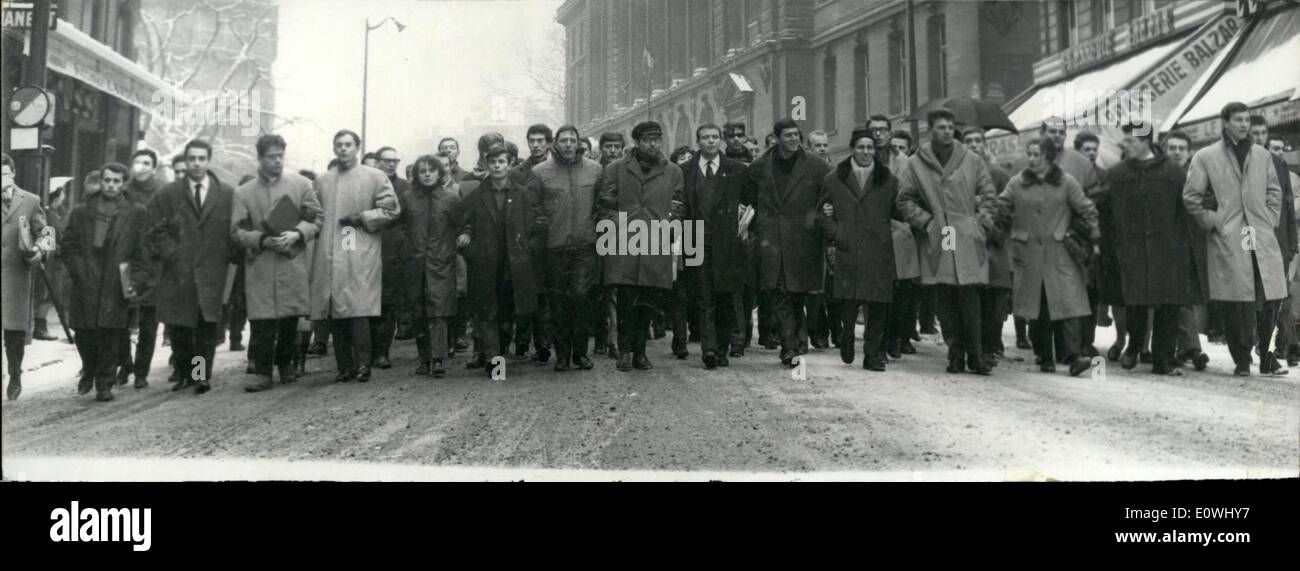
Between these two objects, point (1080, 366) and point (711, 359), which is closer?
point (1080, 366)

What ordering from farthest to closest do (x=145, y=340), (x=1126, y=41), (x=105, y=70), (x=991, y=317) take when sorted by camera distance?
(x=1126, y=41) < (x=991, y=317) < (x=145, y=340) < (x=105, y=70)

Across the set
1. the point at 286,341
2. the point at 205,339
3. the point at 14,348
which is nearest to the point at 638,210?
the point at 286,341

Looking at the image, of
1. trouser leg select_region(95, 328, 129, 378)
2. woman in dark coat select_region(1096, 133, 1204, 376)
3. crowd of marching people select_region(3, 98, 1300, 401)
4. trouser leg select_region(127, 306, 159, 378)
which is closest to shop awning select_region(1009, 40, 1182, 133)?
crowd of marching people select_region(3, 98, 1300, 401)

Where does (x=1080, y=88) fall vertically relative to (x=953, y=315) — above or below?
above

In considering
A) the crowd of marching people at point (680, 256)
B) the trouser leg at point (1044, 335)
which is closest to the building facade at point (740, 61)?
the crowd of marching people at point (680, 256)

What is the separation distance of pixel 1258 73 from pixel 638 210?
11.2 feet

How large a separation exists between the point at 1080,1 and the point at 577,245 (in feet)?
21.2

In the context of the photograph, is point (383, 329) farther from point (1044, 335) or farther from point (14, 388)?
point (1044, 335)

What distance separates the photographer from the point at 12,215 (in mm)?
4418

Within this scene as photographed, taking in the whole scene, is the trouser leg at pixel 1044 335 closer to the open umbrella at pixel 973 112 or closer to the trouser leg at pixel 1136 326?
the trouser leg at pixel 1136 326

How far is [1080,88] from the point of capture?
22.4 ft

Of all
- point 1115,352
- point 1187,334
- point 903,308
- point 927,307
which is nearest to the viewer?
point 1187,334
